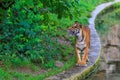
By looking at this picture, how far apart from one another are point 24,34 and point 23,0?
790 millimetres

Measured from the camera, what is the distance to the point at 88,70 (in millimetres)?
9227

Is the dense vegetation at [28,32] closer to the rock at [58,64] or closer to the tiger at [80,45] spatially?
the rock at [58,64]

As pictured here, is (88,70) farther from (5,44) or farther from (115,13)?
(115,13)

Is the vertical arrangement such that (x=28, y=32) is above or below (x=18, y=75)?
above

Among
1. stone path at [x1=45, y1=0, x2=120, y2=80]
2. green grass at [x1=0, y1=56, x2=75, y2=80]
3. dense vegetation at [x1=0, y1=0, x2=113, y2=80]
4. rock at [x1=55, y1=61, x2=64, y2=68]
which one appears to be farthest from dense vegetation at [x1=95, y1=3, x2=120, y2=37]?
green grass at [x1=0, y1=56, x2=75, y2=80]

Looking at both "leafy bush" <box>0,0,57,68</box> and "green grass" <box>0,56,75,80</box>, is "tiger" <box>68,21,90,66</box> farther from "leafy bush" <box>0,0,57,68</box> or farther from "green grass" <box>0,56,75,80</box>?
"green grass" <box>0,56,75,80</box>

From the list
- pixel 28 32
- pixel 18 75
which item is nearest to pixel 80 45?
pixel 28 32

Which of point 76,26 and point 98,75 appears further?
point 98,75

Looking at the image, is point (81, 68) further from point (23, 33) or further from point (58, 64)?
point (23, 33)

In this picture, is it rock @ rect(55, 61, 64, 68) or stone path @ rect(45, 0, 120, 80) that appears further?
rock @ rect(55, 61, 64, 68)

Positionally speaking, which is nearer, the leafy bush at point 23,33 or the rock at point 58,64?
the leafy bush at point 23,33

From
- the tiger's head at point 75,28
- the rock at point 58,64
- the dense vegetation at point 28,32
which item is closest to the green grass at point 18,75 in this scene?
the dense vegetation at point 28,32

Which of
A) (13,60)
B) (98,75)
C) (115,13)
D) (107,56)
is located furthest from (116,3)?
(13,60)

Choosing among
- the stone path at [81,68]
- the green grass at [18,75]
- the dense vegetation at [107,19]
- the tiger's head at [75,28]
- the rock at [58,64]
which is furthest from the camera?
the dense vegetation at [107,19]
